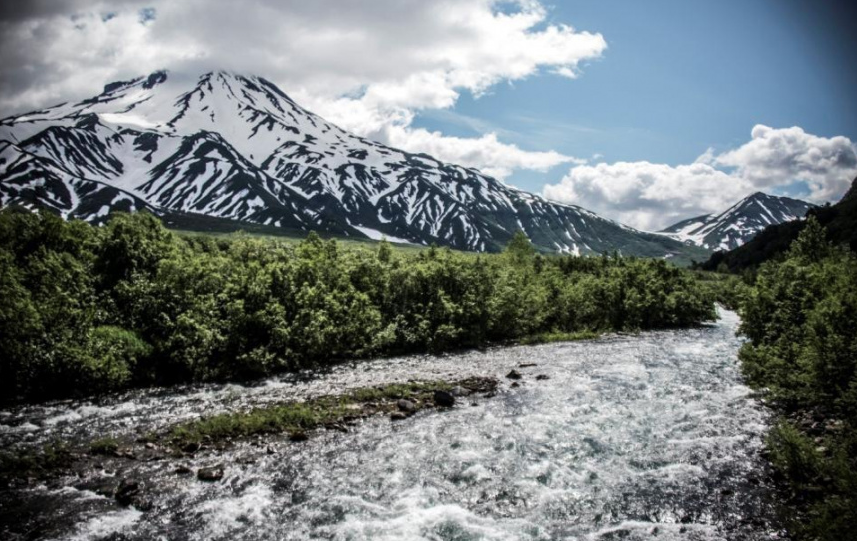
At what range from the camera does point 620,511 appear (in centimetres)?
1628

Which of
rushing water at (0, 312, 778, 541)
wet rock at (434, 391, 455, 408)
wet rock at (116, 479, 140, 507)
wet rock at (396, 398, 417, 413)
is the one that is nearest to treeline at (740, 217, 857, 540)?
rushing water at (0, 312, 778, 541)

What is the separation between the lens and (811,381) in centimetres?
2281

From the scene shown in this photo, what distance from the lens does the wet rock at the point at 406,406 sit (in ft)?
88.1

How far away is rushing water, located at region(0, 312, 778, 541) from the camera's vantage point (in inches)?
606

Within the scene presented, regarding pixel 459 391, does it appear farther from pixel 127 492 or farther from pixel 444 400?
pixel 127 492

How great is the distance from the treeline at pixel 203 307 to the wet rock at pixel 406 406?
12.5 meters

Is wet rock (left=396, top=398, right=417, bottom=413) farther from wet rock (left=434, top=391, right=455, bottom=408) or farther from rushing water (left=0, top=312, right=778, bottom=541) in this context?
wet rock (left=434, top=391, right=455, bottom=408)

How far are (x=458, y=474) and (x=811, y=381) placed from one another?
17938 mm

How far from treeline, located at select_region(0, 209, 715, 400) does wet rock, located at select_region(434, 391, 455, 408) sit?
1331cm

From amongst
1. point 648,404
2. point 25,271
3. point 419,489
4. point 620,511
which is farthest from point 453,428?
point 25,271

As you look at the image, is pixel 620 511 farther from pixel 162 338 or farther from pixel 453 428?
pixel 162 338

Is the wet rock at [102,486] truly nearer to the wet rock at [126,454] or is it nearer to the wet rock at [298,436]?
the wet rock at [126,454]

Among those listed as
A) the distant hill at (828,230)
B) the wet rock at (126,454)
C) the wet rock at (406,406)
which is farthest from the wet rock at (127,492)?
the distant hill at (828,230)

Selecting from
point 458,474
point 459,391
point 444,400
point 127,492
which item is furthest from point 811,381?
point 127,492
